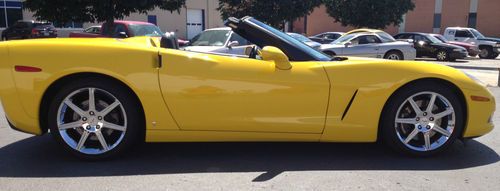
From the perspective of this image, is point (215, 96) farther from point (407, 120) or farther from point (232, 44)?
point (232, 44)

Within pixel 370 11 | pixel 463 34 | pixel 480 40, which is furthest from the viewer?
pixel 370 11

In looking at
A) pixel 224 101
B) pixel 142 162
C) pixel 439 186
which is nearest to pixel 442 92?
pixel 439 186

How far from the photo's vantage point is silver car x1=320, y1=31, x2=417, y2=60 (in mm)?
14641

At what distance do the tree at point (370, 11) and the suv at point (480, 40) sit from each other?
4409 millimetres

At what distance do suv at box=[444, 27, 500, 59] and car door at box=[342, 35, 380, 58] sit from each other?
10.8 metres

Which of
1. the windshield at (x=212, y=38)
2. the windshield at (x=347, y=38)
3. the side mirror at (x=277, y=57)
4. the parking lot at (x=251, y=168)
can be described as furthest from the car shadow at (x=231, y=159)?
the windshield at (x=347, y=38)

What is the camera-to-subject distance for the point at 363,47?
48.4 feet

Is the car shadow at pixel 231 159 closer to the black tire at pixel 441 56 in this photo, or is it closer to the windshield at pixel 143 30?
the windshield at pixel 143 30

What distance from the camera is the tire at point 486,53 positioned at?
22.6 metres

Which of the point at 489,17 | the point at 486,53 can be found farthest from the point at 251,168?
the point at 489,17

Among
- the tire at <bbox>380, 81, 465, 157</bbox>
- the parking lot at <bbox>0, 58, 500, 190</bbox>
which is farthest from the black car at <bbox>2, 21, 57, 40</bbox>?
the tire at <bbox>380, 81, 465, 157</bbox>

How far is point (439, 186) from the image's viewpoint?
10.8 ft

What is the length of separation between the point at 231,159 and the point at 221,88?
0.68m

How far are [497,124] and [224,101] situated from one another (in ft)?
12.2
